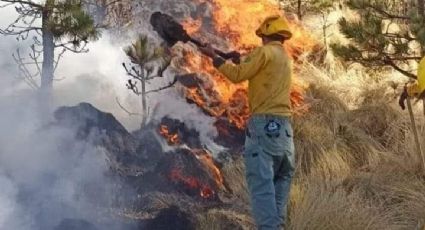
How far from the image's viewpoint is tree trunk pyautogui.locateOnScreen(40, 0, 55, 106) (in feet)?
19.5

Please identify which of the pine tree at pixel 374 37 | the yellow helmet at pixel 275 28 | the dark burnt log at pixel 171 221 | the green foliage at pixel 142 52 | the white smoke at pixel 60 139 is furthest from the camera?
the green foliage at pixel 142 52

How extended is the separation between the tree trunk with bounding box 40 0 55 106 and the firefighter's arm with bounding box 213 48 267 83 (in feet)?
6.40

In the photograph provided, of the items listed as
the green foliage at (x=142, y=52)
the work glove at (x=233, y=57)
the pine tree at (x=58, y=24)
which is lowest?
the work glove at (x=233, y=57)

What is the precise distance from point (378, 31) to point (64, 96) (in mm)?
3804

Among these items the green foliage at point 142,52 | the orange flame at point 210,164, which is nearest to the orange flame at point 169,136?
the orange flame at point 210,164

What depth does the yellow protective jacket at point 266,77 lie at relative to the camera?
482 centimetres

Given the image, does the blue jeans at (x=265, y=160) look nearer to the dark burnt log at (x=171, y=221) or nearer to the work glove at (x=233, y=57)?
the work glove at (x=233, y=57)

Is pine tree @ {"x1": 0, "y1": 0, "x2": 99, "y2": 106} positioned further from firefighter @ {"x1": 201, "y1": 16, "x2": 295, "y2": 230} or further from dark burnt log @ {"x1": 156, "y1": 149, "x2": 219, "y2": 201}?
dark burnt log @ {"x1": 156, "y1": 149, "x2": 219, "y2": 201}

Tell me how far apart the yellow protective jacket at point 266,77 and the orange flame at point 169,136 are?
9.39 ft

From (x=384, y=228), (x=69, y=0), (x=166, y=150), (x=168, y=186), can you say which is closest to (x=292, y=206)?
(x=384, y=228)

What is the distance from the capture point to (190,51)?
9.85 meters

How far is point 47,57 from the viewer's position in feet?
20.9

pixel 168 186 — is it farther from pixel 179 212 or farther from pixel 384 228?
pixel 384 228

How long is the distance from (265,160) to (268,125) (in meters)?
0.26
